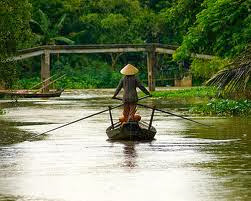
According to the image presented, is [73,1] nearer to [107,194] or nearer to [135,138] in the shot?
[135,138]

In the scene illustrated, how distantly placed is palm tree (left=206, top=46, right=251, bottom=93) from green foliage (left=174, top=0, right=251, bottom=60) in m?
1.31

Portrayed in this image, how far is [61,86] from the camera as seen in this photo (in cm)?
6919

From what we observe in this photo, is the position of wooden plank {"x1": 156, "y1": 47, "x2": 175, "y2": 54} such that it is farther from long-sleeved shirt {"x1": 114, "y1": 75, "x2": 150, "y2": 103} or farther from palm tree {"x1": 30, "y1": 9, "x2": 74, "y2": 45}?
long-sleeved shirt {"x1": 114, "y1": 75, "x2": 150, "y2": 103}

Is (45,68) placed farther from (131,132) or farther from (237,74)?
(131,132)

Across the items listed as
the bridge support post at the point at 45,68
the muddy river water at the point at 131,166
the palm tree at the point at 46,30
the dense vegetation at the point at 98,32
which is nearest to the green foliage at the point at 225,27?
the muddy river water at the point at 131,166

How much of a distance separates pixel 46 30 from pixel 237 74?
4028 cm

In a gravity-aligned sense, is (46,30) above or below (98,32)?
above

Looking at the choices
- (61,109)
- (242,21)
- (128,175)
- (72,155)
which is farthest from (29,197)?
(61,109)

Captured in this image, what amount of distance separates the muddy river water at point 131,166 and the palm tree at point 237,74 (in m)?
1.81

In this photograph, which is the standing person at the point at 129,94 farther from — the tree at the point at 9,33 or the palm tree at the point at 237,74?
the palm tree at the point at 237,74

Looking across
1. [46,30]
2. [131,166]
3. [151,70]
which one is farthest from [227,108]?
[46,30]

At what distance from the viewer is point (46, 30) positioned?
67125 millimetres

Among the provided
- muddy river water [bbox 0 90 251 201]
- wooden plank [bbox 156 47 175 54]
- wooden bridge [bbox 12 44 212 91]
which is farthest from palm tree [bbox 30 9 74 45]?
muddy river water [bbox 0 90 251 201]

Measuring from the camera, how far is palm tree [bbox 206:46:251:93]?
28.1 meters
